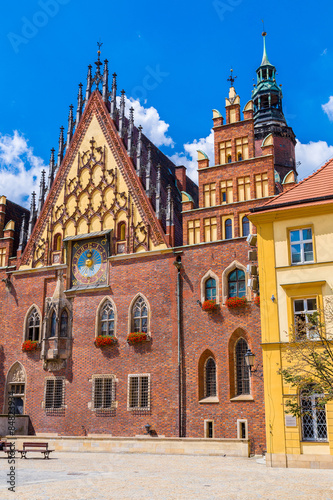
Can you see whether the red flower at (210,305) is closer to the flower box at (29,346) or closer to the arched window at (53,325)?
the arched window at (53,325)

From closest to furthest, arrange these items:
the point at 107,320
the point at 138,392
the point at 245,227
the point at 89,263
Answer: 1. the point at 245,227
2. the point at 138,392
3. the point at 107,320
4. the point at 89,263

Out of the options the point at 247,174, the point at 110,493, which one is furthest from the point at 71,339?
the point at 110,493

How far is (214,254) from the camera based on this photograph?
92.6ft

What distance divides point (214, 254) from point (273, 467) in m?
11.9

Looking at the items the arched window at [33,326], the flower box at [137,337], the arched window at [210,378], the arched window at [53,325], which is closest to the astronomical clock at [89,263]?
the arched window at [53,325]

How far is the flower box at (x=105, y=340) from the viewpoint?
29.3 metres

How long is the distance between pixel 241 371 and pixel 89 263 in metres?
10.9

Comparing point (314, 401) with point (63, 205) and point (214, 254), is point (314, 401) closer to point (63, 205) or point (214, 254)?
point (214, 254)

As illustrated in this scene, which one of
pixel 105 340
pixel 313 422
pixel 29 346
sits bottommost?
pixel 313 422

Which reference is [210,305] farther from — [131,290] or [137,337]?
[131,290]

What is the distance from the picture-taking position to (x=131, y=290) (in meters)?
30.0

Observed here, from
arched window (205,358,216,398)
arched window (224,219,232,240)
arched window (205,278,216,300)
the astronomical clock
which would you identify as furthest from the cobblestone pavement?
the astronomical clock

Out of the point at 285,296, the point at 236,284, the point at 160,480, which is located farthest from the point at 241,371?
the point at 160,480

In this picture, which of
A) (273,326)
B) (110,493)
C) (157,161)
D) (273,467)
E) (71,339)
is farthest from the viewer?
(157,161)
